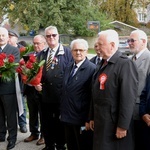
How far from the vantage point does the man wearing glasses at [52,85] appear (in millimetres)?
4145

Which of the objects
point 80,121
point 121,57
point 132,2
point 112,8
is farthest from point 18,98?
point 132,2

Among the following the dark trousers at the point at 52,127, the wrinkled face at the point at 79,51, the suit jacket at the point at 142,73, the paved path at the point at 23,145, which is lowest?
the paved path at the point at 23,145

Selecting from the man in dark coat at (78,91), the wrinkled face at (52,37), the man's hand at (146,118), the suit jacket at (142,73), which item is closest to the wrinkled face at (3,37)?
the wrinkled face at (52,37)

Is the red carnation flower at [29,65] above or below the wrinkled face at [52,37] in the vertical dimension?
below

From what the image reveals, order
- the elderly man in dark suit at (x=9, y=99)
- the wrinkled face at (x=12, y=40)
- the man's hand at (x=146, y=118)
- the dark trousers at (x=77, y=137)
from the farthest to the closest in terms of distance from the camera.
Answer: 1. the wrinkled face at (x=12, y=40)
2. the elderly man in dark suit at (x=9, y=99)
3. the dark trousers at (x=77, y=137)
4. the man's hand at (x=146, y=118)

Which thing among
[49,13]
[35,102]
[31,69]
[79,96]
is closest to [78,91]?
[79,96]

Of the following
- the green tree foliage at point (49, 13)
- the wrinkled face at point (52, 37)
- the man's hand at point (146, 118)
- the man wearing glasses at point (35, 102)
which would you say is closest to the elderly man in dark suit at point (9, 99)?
the man wearing glasses at point (35, 102)

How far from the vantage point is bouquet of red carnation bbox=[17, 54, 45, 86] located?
3.90m

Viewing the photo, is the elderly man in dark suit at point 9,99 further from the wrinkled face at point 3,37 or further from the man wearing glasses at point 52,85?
the man wearing glasses at point 52,85

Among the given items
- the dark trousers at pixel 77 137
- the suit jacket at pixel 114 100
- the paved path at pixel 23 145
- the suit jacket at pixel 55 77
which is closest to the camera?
the suit jacket at pixel 114 100

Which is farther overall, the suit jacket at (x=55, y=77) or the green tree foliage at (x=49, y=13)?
the green tree foliage at (x=49, y=13)

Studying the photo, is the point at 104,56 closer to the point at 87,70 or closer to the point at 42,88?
the point at 87,70

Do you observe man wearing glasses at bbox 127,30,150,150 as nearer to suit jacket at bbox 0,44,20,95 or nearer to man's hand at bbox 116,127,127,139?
man's hand at bbox 116,127,127,139

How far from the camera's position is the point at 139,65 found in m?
3.48
